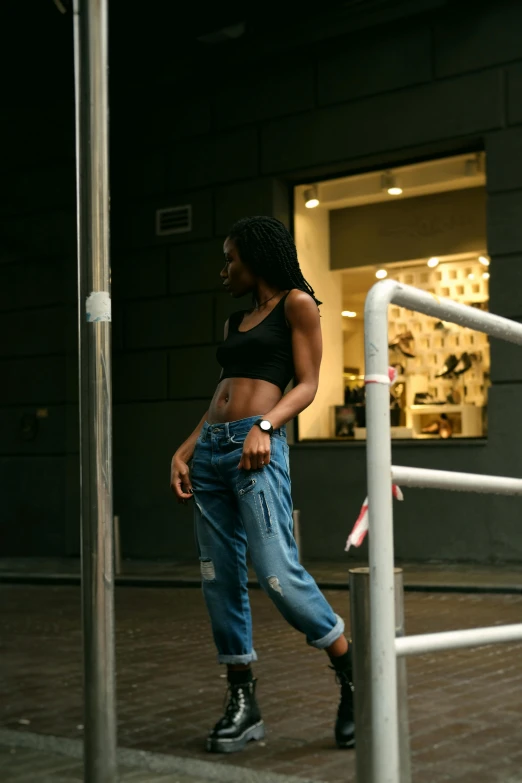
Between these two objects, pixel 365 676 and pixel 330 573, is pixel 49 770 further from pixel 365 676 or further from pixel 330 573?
pixel 330 573

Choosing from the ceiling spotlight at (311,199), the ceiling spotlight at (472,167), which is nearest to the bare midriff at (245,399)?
the ceiling spotlight at (472,167)

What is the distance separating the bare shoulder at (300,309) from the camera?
4199 mm

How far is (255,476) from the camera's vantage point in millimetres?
4031

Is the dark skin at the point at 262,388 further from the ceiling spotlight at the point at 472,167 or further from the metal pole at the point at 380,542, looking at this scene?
the ceiling spotlight at the point at 472,167

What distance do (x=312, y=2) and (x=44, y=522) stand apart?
685 centimetres

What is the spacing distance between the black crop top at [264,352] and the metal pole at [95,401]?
0.95m

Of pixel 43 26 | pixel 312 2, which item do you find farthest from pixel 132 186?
pixel 312 2

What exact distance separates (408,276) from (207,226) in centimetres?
254

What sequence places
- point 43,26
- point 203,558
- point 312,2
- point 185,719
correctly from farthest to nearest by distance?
point 43,26 → point 312,2 → point 185,719 → point 203,558

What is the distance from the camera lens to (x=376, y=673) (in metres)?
2.20

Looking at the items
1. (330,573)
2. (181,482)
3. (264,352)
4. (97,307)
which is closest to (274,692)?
(181,482)

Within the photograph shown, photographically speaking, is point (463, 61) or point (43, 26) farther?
point (43, 26)

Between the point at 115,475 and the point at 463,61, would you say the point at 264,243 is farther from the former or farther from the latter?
the point at 115,475

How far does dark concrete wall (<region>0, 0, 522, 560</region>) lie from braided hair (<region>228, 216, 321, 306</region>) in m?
6.90
